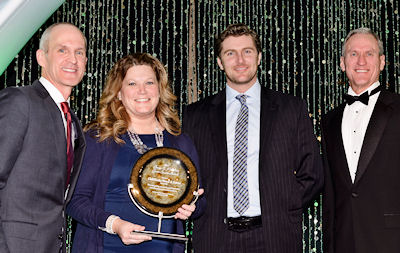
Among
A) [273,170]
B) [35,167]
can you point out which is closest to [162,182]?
[35,167]

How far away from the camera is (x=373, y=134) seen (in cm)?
242

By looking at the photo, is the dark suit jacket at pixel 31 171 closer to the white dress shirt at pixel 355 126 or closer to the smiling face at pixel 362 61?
the white dress shirt at pixel 355 126

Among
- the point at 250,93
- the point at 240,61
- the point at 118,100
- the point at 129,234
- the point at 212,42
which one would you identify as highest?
the point at 212,42

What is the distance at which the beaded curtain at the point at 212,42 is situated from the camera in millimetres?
4211

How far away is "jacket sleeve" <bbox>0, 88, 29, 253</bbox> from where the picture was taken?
1.63m

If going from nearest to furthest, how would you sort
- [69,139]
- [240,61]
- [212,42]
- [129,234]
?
1. [129,234]
2. [69,139]
3. [240,61]
4. [212,42]

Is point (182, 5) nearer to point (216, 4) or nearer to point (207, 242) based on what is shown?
point (216, 4)

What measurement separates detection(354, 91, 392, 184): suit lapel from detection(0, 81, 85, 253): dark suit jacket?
139 centimetres

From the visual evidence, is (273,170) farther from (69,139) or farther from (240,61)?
(69,139)

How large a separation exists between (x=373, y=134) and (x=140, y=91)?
1137mm

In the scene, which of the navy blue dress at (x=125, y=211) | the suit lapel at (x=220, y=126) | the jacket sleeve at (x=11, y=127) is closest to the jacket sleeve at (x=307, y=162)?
the suit lapel at (x=220, y=126)

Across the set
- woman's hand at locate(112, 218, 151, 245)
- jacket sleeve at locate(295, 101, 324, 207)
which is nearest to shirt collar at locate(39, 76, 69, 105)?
woman's hand at locate(112, 218, 151, 245)

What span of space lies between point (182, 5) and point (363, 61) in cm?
214

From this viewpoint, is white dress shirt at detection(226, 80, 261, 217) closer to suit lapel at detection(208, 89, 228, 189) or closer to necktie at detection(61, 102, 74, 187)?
suit lapel at detection(208, 89, 228, 189)
